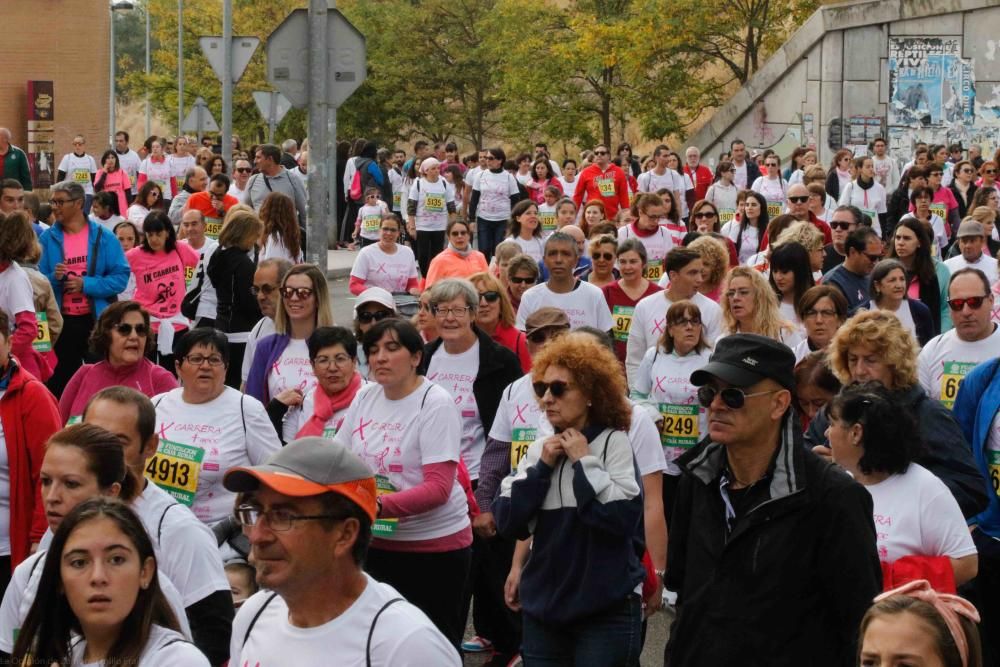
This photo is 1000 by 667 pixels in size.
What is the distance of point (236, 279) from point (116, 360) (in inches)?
154

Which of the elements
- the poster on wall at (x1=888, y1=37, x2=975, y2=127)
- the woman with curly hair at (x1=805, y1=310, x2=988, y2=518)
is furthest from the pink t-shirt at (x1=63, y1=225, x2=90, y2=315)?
the poster on wall at (x1=888, y1=37, x2=975, y2=127)

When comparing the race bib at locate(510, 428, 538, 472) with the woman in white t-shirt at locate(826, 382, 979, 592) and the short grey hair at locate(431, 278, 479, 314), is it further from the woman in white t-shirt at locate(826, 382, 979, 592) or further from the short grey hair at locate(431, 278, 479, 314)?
the woman in white t-shirt at locate(826, 382, 979, 592)

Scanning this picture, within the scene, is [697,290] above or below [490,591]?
above

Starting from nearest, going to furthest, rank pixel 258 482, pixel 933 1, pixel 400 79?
pixel 258 482 < pixel 933 1 < pixel 400 79

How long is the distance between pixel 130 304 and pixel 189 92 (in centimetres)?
4811

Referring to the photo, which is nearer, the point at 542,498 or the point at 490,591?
the point at 542,498

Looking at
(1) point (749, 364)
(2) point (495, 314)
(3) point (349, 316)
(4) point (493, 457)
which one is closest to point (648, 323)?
(2) point (495, 314)

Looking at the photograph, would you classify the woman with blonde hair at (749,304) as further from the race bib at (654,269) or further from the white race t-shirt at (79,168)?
the white race t-shirt at (79,168)

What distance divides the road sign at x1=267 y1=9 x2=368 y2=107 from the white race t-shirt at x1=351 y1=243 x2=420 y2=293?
152cm

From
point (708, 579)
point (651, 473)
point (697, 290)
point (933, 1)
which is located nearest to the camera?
point (708, 579)

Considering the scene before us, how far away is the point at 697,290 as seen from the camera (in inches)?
422

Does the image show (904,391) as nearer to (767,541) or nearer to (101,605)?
(767,541)

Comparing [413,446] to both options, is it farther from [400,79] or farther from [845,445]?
[400,79]

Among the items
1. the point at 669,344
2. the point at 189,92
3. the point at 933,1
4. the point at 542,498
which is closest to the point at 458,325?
the point at 669,344
